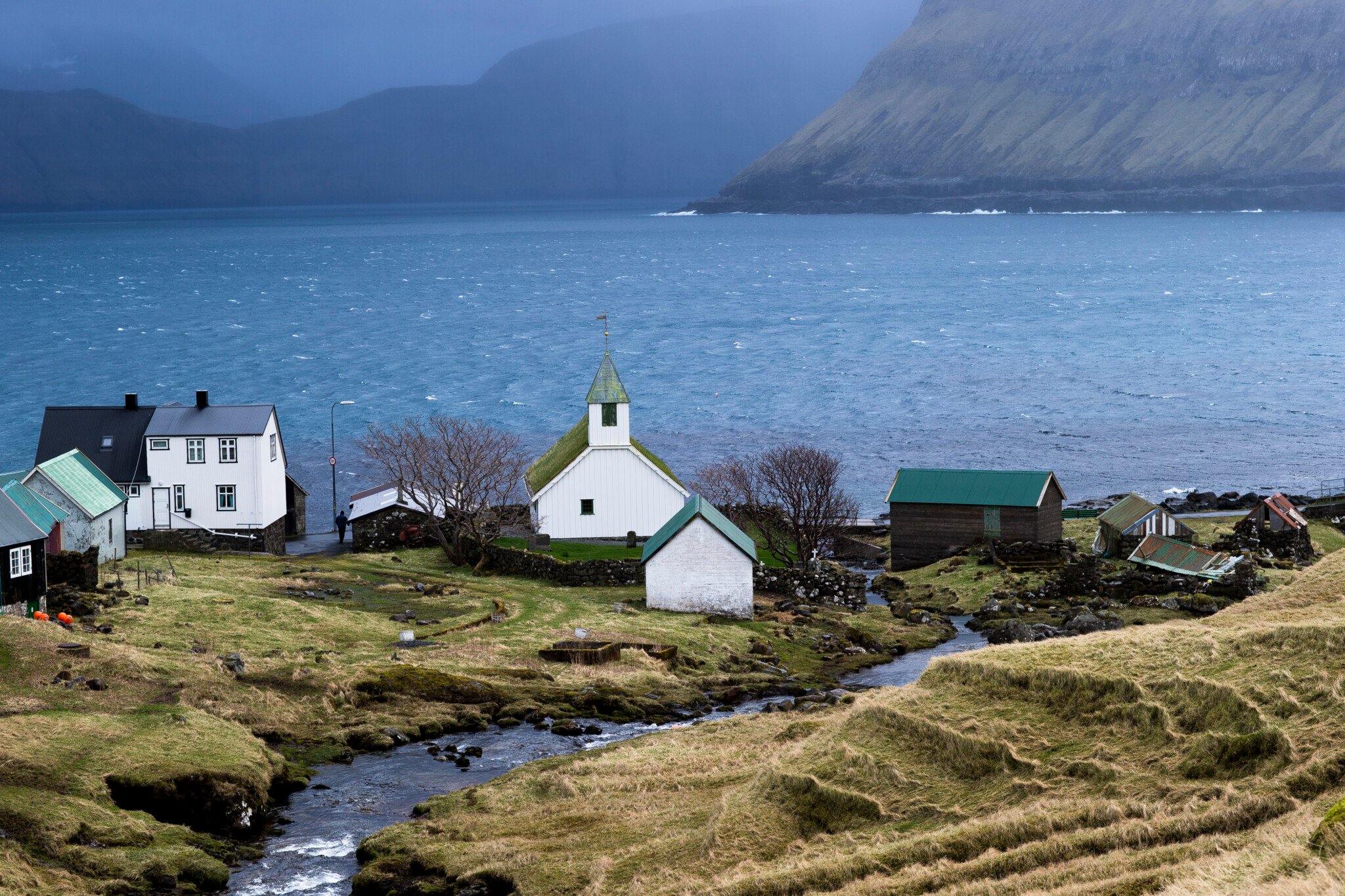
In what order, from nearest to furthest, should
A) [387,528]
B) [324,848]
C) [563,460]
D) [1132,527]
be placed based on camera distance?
[324,848] < [1132,527] < [563,460] < [387,528]

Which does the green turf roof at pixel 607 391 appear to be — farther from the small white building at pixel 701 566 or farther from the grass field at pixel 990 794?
the grass field at pixel 990 794

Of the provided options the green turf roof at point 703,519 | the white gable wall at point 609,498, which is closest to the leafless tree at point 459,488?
the white gable wall at point 609,498

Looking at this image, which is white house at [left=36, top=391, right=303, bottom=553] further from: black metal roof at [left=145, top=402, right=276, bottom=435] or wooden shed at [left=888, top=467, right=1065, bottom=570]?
wooden shed at [left=888, top=467, right=1065, bottom=570]

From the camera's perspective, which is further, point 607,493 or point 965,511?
point 965,511

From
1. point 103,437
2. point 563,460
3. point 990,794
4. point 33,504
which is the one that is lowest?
point 990,794

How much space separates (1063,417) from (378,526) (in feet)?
248

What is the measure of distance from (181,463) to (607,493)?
20.1 metres

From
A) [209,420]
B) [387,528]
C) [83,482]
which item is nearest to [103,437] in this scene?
[209,420]

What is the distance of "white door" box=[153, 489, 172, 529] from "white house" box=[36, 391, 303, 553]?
0.10ft

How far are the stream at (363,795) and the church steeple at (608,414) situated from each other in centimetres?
2327

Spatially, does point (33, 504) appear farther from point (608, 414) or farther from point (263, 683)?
point (608, 414)

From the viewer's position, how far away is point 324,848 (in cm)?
3005

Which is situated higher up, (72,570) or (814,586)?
(72,570)

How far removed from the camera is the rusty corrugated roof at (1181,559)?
60281mm
